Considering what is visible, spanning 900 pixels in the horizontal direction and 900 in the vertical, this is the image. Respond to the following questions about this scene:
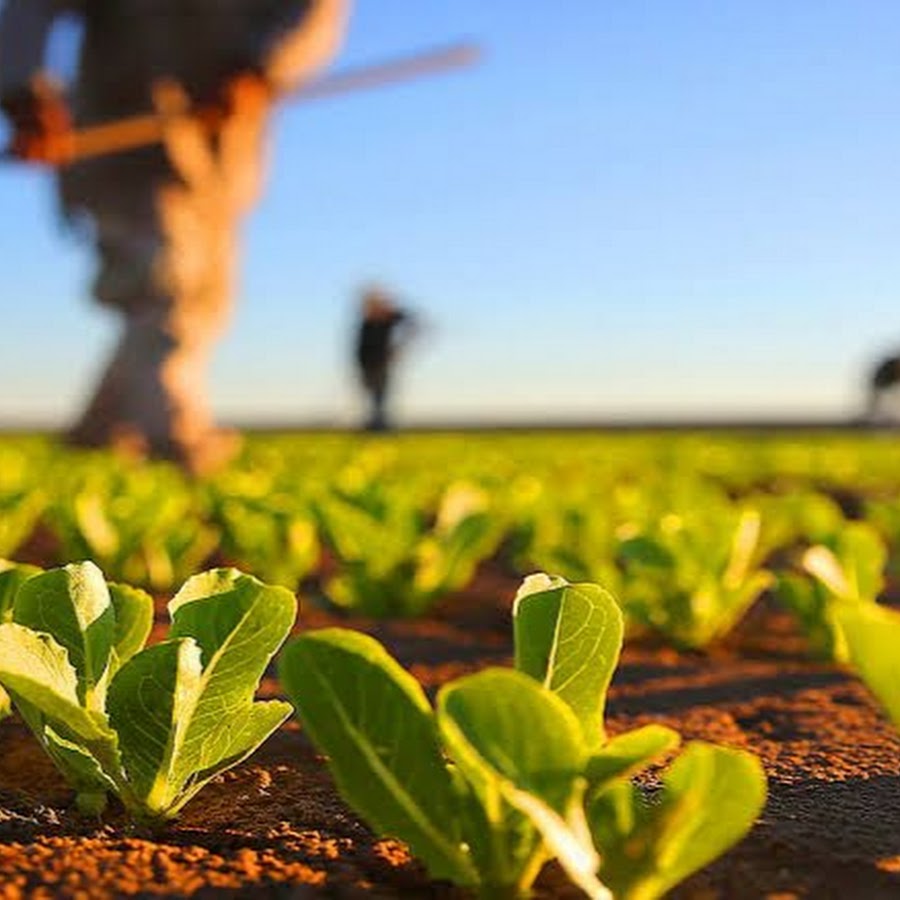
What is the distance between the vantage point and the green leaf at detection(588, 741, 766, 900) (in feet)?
3.19

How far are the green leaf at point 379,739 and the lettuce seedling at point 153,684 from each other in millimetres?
202

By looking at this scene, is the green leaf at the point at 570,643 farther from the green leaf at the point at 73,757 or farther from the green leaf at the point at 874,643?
the green leaf at the point at 73,757

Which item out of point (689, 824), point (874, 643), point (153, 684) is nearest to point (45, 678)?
point (153, 684)

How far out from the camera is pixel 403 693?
103 cm

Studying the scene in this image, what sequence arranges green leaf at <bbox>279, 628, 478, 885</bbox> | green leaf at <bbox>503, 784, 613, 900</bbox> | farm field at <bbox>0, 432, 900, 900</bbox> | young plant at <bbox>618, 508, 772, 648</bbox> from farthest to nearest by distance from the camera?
young plant at <bbox>618, 508, 772, 648</bbox>, farm field at <bbox>0, 432, 900, 900</bbox>, green leaf at <bbox>279, 628, 478, 885</bbox>, green leaf at <bbox>503, 784, 613, 900</bbox>

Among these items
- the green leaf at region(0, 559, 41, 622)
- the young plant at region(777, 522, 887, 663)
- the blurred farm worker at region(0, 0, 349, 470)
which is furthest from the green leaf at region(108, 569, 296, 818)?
the blurred farm worker at region(0, 0, 349, 470)

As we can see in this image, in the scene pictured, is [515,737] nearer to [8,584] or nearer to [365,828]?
[365,828]

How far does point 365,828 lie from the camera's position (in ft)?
4.16

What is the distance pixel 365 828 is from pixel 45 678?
346 mm

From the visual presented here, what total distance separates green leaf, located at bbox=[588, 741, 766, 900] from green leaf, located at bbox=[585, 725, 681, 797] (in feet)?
0.09

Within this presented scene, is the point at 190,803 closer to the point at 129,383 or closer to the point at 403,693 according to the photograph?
the point at 403,693

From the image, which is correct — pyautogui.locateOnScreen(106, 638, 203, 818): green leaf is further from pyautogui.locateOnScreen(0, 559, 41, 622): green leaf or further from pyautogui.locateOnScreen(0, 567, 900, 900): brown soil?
pyautogui.locateOnScreen(0, 559, 41, 622): green leaf

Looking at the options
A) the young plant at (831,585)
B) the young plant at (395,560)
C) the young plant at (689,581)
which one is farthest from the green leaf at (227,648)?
the young plant at (395,560)

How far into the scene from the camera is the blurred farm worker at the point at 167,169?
9391mm
